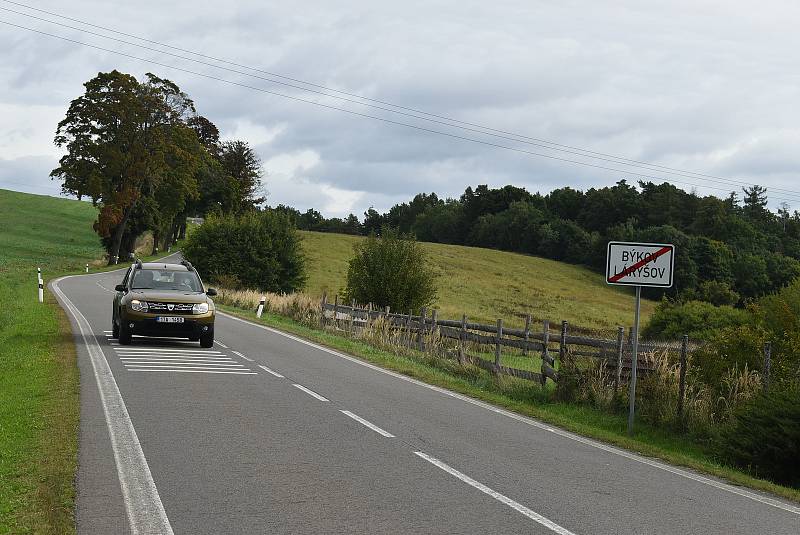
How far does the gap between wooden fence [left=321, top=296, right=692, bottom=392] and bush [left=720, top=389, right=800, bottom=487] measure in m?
2.28

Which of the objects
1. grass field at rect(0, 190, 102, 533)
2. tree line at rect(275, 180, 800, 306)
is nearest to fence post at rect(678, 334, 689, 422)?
grass field at rect(0, 190, 102, 533)

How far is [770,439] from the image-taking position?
452 inches

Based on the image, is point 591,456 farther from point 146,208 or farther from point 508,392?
point 146,208

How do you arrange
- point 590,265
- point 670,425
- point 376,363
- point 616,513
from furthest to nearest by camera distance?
point 590,265 → point 376,363 → point 670,425 → point 616,513

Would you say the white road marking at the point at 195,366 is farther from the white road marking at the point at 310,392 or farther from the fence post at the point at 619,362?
the fence post at the point at 619,362

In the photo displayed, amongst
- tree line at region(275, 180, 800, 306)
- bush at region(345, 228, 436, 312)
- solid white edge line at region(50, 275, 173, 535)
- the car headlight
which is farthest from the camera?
tree line at region(275, 180, 800, 306)

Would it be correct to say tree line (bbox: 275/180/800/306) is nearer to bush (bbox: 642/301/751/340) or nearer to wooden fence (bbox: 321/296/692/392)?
bush (bbox: 642/301/751/340)

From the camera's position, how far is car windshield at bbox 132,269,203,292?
68.2ft

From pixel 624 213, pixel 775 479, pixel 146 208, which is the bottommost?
pixel 775 479

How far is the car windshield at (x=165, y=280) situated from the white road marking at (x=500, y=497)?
12808 mm

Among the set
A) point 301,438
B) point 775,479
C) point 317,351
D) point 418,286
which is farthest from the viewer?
point 418,286

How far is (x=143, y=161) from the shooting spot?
226 feet

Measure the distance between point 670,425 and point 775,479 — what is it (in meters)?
2.97

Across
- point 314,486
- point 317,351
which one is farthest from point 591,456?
point 317,351
